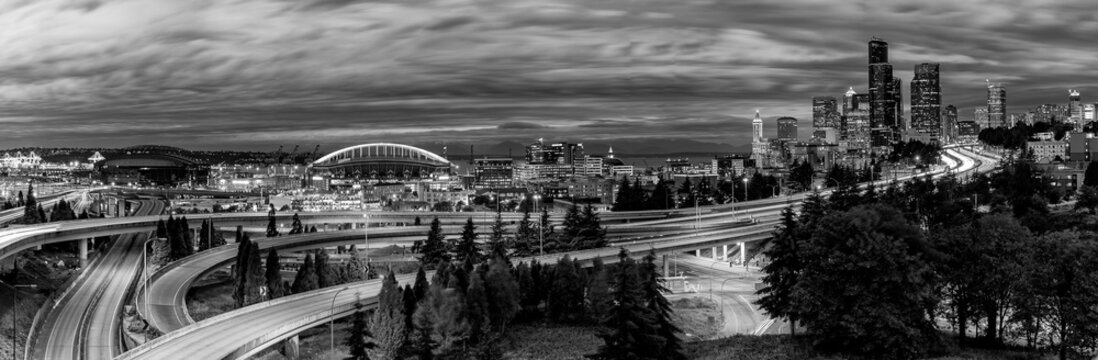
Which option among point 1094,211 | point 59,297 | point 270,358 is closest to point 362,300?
point 270,358

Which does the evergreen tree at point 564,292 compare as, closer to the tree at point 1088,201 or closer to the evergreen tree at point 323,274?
the evergreen tree at point 323,274

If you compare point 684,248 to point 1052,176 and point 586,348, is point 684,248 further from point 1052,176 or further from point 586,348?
point 1052,176

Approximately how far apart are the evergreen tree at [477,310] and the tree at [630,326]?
13838mm

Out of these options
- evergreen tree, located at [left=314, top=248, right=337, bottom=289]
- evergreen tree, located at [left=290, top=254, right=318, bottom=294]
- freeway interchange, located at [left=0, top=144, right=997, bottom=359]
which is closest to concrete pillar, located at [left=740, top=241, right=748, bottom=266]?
freeway interchange, located at [left=0, top=144, right=997, bottom=359]

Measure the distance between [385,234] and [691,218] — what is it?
3806 cm

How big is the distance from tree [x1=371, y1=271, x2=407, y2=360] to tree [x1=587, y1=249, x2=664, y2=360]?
13.9 meters

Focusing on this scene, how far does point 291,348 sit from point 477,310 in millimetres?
10497

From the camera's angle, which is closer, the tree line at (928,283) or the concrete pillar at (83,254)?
the tree line at (928,283)

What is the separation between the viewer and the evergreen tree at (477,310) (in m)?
46.4

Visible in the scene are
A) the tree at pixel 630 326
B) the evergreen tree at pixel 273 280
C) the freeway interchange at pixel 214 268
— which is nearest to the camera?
the tree at pixel 630 326

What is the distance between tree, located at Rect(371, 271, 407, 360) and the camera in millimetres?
44294

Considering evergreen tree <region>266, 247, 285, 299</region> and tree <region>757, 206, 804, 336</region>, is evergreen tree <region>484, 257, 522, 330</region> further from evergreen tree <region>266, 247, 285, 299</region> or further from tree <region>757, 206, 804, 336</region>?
evergreen tree <region>266, 247, 285, 299</region>

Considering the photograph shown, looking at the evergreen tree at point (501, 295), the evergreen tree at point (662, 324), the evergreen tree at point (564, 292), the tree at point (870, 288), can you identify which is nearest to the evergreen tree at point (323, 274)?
the evergreen tree at point (501, 295)

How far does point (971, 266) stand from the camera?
3850cm
